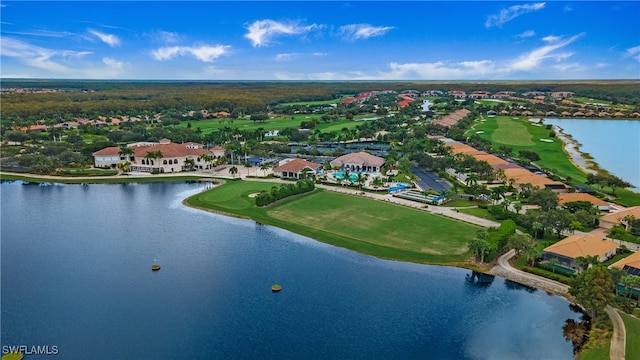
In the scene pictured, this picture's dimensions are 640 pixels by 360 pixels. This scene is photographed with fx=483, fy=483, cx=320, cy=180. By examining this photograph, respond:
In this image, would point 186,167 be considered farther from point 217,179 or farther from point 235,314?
point 235,314

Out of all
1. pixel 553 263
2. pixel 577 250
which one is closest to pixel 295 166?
pixel 553 263

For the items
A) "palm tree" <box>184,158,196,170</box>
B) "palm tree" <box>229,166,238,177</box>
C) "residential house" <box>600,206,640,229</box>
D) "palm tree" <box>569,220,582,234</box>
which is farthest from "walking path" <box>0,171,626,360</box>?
"palm tree" <box>184,158,196,170</box>

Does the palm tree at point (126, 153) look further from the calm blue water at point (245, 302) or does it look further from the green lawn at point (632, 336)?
the green lawn at point (632, 336)

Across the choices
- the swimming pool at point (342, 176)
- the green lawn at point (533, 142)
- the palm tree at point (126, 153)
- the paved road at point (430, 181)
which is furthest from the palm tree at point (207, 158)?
the green lawn at point (533, 142)

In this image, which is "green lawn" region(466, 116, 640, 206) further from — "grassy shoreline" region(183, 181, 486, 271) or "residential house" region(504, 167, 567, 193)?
"grassy shoreline" region(183, 181, 486, 271)

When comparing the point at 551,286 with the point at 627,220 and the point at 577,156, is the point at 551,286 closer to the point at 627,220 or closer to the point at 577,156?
the point at 627,220

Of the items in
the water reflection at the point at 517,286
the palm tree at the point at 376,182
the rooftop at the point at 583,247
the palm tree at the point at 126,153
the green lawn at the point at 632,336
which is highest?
the palm tree at the point at 126,153

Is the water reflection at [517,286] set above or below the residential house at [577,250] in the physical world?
below

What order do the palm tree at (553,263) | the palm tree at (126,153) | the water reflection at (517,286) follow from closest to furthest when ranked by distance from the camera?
the water reflection at (517,286)
the palm tree at (553,263)
the palm tree at (126,153)
